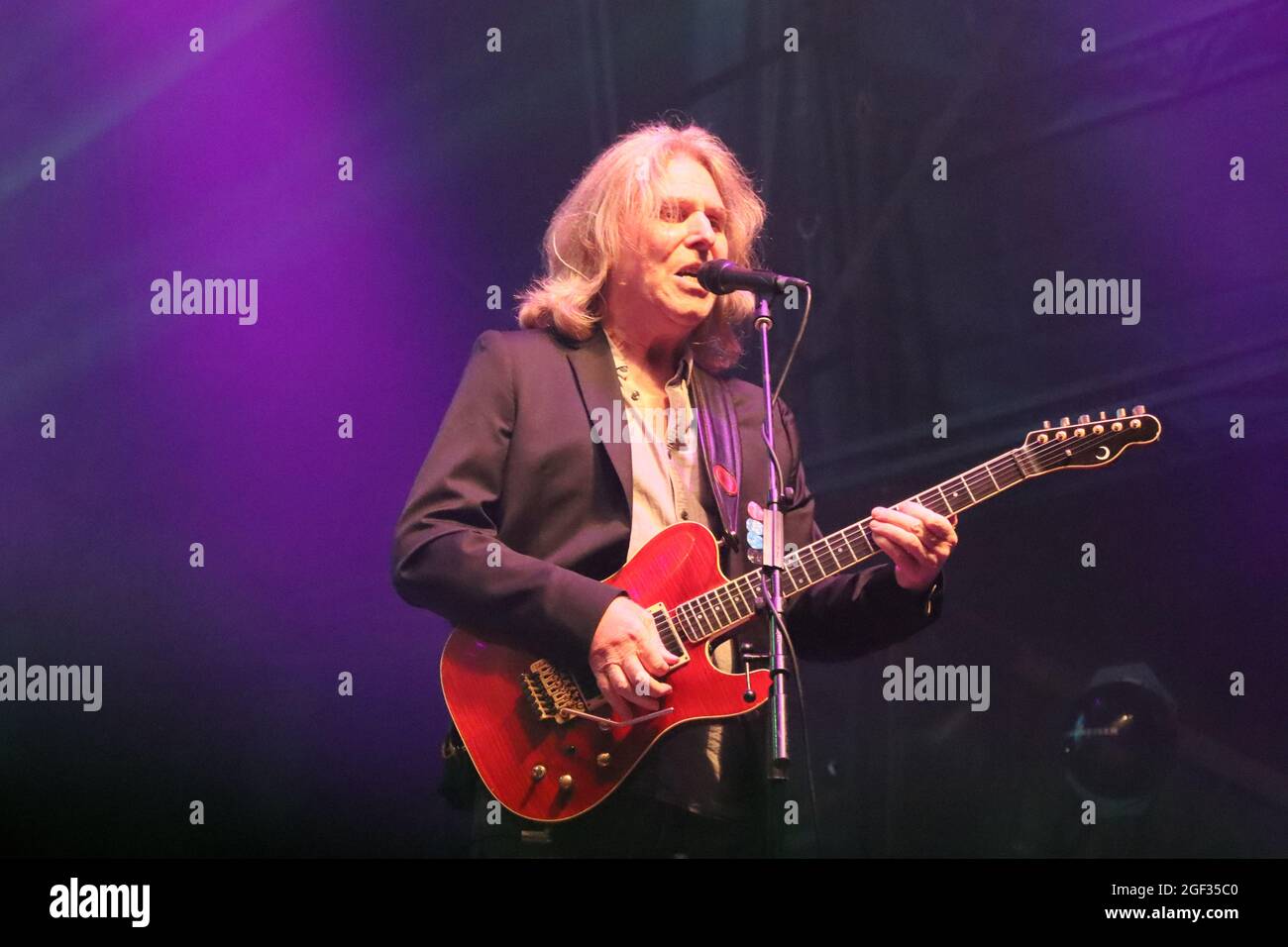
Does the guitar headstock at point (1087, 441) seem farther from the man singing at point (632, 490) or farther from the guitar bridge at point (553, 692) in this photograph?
the guitar bridge at point (553, 692)

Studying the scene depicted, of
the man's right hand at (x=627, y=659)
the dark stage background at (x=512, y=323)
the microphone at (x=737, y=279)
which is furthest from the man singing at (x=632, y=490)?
the dark stage background at (x=512, y=323)

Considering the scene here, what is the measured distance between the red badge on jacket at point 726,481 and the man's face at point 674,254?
0.39 meters

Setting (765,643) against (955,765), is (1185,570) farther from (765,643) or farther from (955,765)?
(765,643)

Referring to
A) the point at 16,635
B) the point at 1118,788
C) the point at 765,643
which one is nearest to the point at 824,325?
the point at 765,643

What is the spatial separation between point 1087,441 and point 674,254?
1076 millimetres

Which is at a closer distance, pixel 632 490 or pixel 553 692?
pixel 553 692

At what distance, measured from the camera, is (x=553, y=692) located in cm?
310

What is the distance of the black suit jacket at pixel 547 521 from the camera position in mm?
3074

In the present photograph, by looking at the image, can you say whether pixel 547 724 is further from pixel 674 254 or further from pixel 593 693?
pixel 674 254

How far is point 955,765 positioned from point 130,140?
2.82 m

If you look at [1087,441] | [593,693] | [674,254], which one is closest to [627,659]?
[593,693]

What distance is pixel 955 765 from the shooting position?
152 inches

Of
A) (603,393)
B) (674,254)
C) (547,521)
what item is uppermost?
(674,254)
